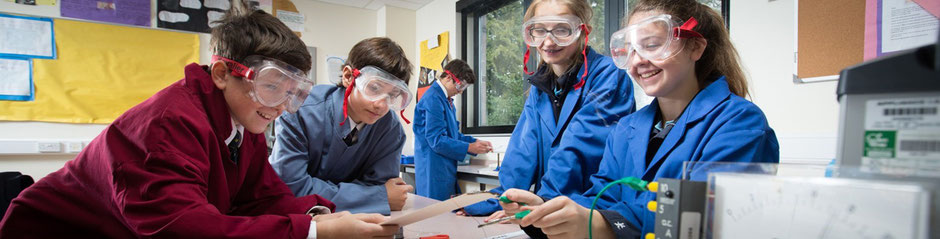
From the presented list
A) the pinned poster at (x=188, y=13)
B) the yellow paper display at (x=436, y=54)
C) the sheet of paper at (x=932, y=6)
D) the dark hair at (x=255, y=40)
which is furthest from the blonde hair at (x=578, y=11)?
the pinned poster at (x=188, y=13)

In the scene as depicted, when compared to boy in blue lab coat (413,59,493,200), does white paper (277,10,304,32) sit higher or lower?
higher

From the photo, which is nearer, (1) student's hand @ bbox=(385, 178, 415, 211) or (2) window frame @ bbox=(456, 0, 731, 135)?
(1) student's hand @ bbox=(385, 178, 415, 211)

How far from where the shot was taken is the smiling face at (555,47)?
1.62 metres

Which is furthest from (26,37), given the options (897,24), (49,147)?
(897,24)

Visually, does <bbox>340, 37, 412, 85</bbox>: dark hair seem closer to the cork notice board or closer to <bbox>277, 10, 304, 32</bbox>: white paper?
the cork notice board

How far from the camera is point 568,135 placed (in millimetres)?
1466

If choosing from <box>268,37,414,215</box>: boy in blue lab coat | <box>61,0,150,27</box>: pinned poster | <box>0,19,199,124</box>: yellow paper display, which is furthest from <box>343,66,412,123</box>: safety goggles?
A: <box>61,0,150,27</box>: pinned poster

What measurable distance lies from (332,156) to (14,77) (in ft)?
11.4

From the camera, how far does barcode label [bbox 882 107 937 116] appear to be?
0.39 metres

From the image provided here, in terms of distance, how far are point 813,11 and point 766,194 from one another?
2006mm

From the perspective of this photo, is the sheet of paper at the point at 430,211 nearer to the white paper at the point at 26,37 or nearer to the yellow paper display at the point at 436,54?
the yellow paper display at the point at 436,54

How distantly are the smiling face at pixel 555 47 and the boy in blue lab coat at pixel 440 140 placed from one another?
168cm

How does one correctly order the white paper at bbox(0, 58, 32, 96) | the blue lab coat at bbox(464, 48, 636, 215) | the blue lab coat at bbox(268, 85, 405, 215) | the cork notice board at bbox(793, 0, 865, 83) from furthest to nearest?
the white paper at bbox(0, 58, 32, 96) < the cork notice board at bbox(793, 0, 865, 83) < the blue lab coat at bbox(268, 85, 405, 215) < the blue lab coat at bbox(464, 48, 636, 215)

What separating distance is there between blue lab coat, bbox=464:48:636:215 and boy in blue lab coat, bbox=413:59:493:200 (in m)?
1.51
